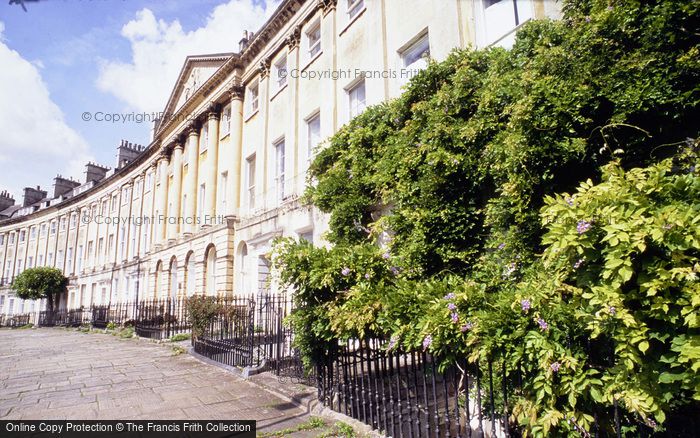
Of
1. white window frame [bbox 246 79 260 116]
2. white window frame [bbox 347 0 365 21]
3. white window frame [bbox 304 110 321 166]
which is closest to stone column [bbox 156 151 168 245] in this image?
→ white window frame [bbox 246 79 260 116]

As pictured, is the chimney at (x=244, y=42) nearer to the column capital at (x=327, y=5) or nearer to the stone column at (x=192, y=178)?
the stone column at (x=192, y=178)

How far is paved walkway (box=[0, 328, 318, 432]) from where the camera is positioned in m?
5.86

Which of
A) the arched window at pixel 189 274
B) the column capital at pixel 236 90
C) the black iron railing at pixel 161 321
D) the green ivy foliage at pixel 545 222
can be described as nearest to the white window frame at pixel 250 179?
the column capital at pixel 236 90

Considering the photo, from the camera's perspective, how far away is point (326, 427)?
5324 millimetres

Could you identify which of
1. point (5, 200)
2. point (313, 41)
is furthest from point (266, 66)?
point (5, 200)

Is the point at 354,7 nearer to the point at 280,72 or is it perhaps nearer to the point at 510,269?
the point at 280,72

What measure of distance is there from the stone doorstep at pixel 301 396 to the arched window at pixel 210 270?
1149cm

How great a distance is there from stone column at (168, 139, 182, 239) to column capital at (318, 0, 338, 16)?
15130 mm

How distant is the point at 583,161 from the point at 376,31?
8.65 metres

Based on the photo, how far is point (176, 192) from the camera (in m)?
25.4

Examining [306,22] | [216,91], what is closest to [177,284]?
[216,91]

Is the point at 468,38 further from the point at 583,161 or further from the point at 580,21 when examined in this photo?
the point at 583,161

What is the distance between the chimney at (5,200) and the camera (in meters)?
56.7

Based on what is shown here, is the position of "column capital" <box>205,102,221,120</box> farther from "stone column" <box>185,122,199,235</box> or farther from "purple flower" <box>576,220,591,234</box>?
"purple flower" <box>576,220,591,234</box>
